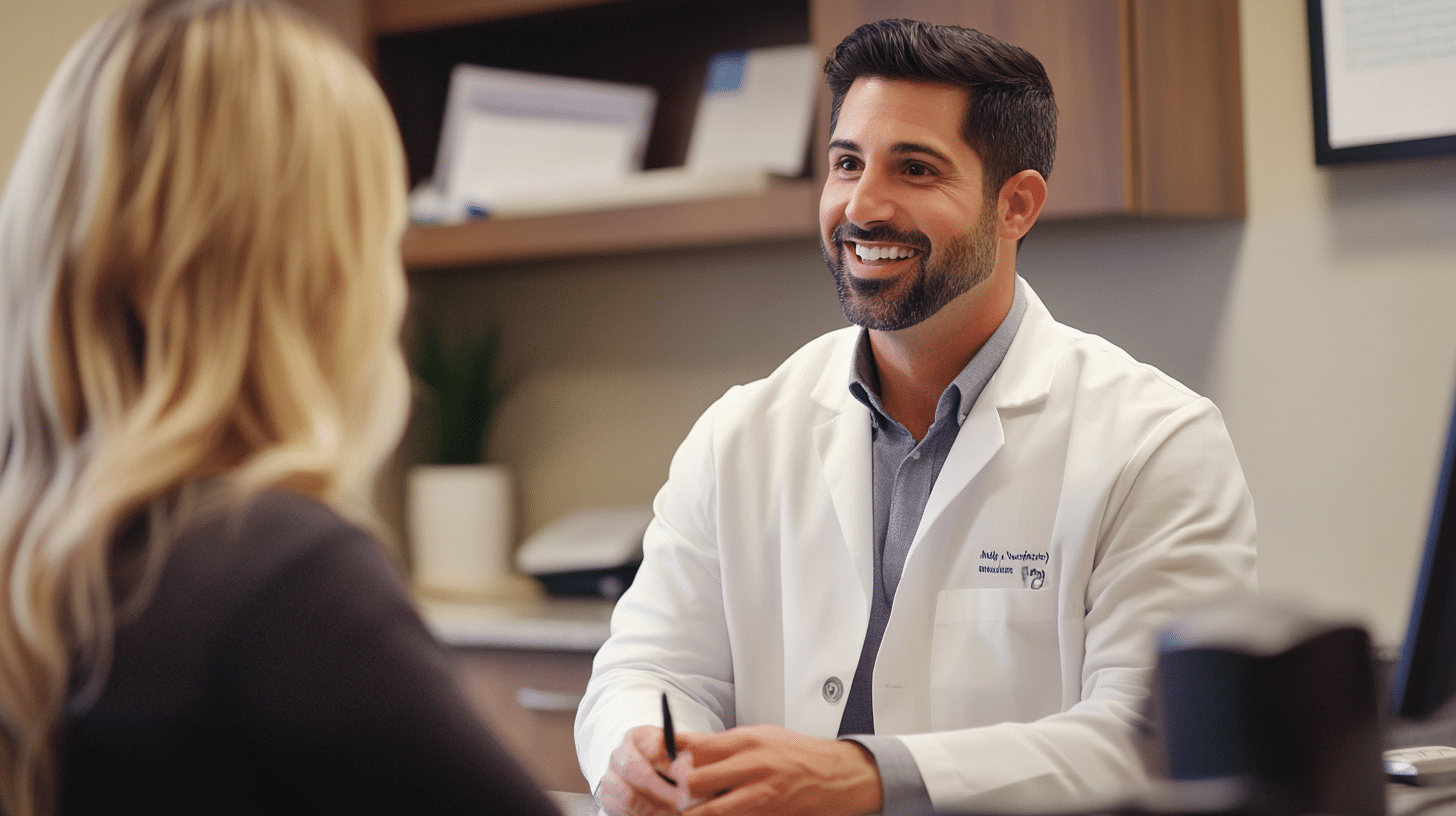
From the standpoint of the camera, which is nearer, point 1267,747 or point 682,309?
point 1267,747

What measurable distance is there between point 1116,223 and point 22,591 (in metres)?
1.99

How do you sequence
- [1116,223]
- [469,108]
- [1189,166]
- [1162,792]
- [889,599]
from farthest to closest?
1. [469,108]
2. [1116,223]
3. [1189,166]
4. [889,599]
5. [1162,792]

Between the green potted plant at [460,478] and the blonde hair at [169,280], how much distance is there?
2018 mm

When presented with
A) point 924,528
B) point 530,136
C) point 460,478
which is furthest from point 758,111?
point 924,528

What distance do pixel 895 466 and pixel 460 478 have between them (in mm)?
1430

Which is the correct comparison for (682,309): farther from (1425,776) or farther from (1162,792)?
(1162,792)

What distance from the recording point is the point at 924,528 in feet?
4.90

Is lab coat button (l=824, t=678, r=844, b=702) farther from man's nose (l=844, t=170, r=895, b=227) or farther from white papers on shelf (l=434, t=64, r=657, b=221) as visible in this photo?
white papers on shelf (l=434, t=64, r=657, b=221)

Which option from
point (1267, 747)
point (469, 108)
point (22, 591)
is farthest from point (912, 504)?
point (469, 108)

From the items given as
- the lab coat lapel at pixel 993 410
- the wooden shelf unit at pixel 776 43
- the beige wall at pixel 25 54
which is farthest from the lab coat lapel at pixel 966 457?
the beige wall at pixel 25 54

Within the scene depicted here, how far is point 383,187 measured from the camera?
0.84 m

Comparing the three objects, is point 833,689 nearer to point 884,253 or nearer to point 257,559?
point 884,253

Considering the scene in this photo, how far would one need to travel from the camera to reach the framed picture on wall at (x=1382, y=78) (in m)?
2.01

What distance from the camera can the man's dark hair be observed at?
1.62 m
